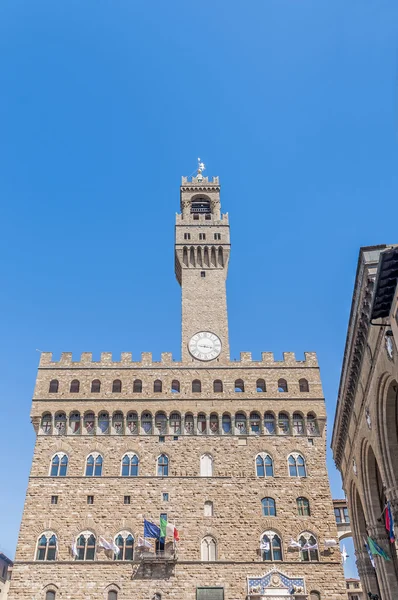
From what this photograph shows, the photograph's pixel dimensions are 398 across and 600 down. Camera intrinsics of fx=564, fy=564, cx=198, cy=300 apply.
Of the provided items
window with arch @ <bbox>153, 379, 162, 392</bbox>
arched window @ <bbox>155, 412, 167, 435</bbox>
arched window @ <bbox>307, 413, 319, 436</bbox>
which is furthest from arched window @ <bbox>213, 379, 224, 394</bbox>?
arched window @ <bbox>307, 413, 319, 436</bbox>

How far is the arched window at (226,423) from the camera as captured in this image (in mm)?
42312

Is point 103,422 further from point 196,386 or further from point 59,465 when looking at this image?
point 196,386

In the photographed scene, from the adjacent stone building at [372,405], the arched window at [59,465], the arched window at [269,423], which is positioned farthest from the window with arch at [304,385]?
the arched window at [59,465]

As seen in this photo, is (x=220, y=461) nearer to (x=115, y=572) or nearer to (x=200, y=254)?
(x=115, y=572)

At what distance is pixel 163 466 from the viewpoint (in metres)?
40.7

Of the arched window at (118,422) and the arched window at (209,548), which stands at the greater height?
the arched window at (118,422)

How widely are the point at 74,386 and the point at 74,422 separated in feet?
9.60

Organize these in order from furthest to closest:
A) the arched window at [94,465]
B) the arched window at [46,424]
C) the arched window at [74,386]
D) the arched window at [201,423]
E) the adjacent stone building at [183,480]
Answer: the arched window at [74,386], the arched window at [201,423], the arched window at [46,424], the arched window at [94,465], the adjacent stone building at [183,480]

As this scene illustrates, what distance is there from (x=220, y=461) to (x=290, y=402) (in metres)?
7.01

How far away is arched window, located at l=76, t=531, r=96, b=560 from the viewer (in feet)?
122

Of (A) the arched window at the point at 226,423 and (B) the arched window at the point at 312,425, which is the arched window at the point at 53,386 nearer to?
(A) the arched window at the point at 226,423

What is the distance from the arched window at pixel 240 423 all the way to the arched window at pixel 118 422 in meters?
8.59

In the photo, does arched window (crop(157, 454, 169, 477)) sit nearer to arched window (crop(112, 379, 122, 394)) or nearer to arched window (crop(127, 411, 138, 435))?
arched window (crop(127, 411, 138, 435))

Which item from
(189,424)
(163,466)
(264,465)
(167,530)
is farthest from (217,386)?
(167,530)
